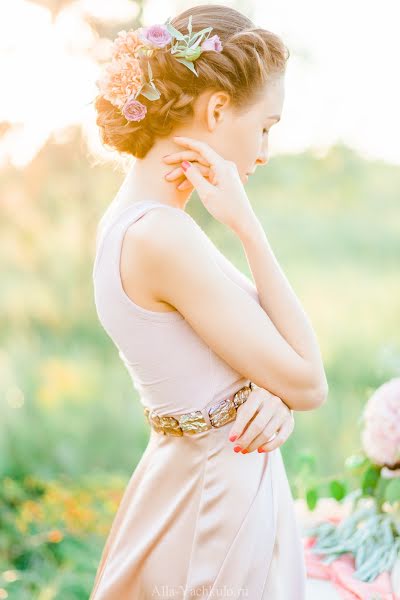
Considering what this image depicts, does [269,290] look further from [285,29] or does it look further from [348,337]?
[348,337]

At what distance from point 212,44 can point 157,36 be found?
0.11 metres

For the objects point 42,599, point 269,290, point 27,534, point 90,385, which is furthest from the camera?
point 90,385

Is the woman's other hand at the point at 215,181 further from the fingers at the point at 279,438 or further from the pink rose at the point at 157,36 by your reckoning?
the fingers at the point at 279,438

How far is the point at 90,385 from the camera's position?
464cm

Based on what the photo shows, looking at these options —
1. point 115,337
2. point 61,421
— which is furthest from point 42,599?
point 115,337

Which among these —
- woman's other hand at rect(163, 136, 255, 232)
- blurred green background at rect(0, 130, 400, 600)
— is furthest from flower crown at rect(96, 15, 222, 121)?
blurred green background at rect(0, 130, 400, 600)

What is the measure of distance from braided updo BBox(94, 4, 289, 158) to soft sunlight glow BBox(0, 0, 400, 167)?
1.60 metres

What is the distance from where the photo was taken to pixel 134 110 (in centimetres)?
139

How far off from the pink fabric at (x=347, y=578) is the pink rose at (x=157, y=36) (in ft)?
4.01

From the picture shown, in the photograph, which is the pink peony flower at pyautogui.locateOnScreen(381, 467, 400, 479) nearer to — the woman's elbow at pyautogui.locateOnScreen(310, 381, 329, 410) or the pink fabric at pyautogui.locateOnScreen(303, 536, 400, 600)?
the pink fabric at pyautogui.locateOnScreen(303, 536, 400, 600)

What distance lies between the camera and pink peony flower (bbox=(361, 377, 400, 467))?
1848mm

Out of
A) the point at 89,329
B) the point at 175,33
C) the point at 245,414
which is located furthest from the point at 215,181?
the point at 89,329

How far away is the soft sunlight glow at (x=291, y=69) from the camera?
145 inches

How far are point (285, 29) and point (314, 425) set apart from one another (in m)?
2.28
